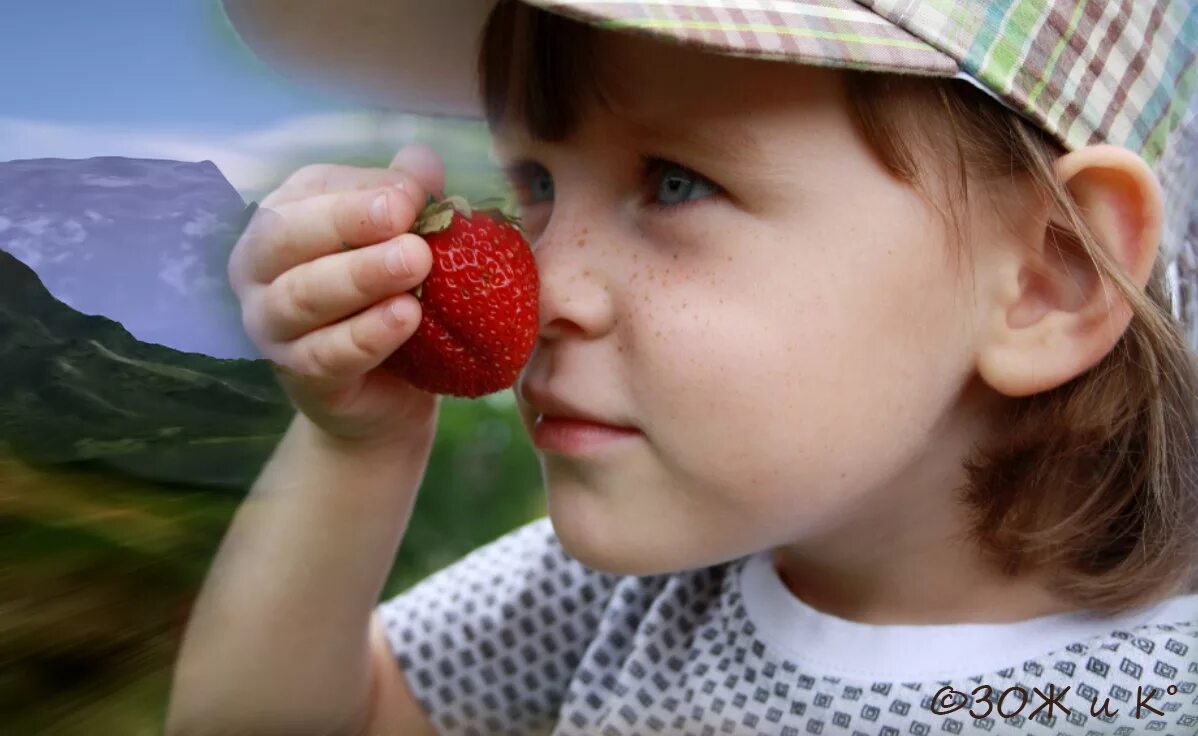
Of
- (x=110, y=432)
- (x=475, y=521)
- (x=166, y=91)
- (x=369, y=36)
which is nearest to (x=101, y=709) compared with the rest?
(x=110, y=432)

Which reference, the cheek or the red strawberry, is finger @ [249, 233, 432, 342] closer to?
the red strawberry

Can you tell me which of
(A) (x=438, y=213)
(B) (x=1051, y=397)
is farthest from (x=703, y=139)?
(B) (x=1051, y=397)

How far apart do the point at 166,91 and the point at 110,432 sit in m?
0.11

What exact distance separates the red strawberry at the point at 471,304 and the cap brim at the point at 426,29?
0.20 ft

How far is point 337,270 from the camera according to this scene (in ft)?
1.64

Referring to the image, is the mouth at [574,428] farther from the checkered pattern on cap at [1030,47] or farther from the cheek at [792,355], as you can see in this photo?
the checkered pattern on cap at [1030,47]

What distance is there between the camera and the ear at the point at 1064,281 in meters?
0.61

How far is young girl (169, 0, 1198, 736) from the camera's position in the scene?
0.52m

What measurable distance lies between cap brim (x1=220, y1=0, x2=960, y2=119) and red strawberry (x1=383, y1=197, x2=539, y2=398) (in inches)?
2.4

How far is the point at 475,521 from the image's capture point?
101cm

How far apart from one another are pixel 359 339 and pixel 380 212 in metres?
0.07

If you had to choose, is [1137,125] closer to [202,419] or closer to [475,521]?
[202,419]

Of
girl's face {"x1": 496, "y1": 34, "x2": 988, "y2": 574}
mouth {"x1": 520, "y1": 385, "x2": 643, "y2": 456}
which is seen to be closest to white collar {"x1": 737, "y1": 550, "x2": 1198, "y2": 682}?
girl's face {"x1": 496, "y1": 34, "x2": 988, "y2": 574}

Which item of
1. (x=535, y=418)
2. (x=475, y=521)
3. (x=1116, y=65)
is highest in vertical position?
(x=1116, y=65)
